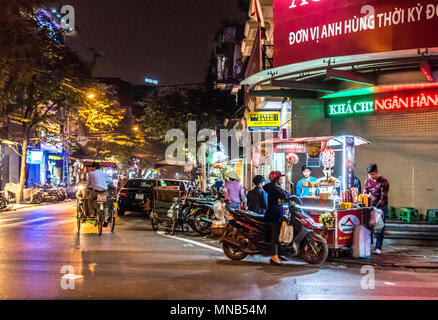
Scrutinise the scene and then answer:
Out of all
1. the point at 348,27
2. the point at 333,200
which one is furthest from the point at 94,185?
the point at 348,27

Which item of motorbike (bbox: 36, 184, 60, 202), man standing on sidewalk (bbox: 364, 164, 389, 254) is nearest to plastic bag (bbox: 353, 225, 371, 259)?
man standing on sidewalk (bbox: 364, 164, 389, 254)

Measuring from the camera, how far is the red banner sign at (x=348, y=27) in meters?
11.9

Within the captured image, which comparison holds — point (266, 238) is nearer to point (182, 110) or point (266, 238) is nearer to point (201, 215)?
point (201, 215)

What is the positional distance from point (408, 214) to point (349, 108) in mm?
3941

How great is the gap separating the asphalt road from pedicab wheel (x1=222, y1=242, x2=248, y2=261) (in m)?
0.17

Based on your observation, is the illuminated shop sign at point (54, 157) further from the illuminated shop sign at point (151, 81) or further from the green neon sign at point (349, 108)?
the illuminated shop sign at point (151, 81)

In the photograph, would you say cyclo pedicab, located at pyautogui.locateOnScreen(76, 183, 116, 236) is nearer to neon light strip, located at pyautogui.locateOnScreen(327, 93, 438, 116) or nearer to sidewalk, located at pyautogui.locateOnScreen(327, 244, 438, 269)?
sidewalk, located at pyautogui.locateOnScreen(327, 244, 438, 269)

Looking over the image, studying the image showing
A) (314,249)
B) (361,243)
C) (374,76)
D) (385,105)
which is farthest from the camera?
(385,105)

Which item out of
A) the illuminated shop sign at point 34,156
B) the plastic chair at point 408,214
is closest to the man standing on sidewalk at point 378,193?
the plastic chair at point 408,214

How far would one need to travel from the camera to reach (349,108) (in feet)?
49.5

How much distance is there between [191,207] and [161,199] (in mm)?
1078

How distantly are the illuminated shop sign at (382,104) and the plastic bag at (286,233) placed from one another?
23.0 feet
